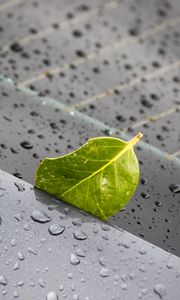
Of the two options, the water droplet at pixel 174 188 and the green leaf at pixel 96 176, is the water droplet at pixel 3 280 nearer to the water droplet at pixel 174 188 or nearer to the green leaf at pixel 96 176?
the green leaf at pixel 96 176

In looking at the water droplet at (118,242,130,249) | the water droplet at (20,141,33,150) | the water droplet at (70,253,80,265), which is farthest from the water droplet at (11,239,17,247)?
the water droplet at (20,141,33,150)

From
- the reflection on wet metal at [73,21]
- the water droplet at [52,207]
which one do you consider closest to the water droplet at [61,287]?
the water droplet at [52,207]

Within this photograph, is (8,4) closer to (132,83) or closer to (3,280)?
(132,83)

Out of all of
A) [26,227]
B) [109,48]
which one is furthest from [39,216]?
[109,48]

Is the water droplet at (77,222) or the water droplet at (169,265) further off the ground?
the water droplet at (77,222)

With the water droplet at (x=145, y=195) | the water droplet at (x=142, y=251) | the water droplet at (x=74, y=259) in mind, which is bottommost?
the water droplet at (x=74, y=259)

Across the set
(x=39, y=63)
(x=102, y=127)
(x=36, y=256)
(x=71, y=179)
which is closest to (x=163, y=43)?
(x=39, y=63)

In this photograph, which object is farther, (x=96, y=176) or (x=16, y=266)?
(x=96, y=176)
